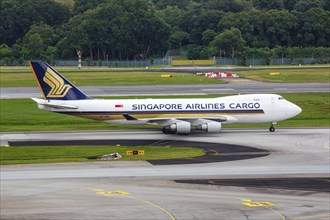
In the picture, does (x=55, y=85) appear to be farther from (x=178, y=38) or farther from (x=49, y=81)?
(x=178, y=38)

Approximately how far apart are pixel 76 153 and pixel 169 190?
16.0 m

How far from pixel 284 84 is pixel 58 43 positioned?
86299 mm

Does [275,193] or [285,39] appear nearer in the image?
[275,193]

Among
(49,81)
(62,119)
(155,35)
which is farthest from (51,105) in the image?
(155,35)

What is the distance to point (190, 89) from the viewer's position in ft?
354

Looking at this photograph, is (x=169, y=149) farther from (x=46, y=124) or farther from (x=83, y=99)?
(x=46, y=124)

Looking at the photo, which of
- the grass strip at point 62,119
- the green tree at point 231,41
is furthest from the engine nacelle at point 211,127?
the green tree at point 231,41

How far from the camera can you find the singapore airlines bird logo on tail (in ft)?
216

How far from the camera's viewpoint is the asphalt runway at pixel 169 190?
116 ft

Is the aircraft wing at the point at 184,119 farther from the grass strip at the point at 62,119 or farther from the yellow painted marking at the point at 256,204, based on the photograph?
the yellow painted marking at the point at 256,204

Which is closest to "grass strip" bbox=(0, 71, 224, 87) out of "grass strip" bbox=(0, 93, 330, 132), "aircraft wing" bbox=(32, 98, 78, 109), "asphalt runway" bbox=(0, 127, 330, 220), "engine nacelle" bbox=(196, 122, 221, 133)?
"grass strip" bbox=(0, 93, 330, 132)

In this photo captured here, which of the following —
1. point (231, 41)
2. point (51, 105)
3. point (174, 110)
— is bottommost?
point (174, 110)

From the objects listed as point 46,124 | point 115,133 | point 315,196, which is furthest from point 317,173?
point 46,124

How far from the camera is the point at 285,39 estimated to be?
189m
